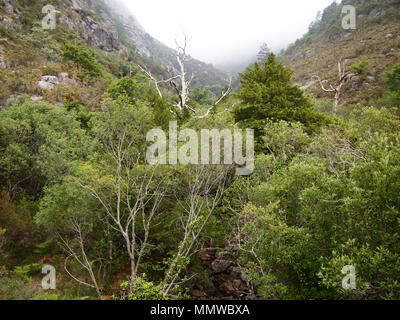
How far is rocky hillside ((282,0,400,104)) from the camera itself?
112 ft

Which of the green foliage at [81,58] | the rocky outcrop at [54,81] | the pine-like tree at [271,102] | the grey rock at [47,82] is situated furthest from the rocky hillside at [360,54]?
the grey rock at [47,82]

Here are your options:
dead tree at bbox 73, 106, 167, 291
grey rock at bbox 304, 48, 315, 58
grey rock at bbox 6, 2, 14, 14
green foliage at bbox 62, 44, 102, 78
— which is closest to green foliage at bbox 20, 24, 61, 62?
green foliage at bbox 62, 44, 102, 78

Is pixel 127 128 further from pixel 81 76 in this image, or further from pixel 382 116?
pixel 81 76

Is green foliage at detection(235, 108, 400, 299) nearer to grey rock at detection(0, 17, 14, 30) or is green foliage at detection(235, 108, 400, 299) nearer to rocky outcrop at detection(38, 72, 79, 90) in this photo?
rocky outcrop at detection(38, 72, 79, 90)

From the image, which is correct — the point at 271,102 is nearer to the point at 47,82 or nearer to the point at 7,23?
the point at 47,82

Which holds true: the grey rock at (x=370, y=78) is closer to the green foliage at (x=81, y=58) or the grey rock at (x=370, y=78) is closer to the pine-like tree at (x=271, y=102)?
the pine-like tree at (x=271, y=102)

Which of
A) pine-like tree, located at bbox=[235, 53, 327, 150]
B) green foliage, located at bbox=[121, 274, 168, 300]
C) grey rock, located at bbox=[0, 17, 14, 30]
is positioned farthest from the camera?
grey rock, located at bbox=[0, 17, 14, 30]

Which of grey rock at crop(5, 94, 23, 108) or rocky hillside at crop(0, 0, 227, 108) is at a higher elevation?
rocky hillside at crop(0, 0, 227, 108)

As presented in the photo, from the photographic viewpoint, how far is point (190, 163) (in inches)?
449

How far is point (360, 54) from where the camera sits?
4541 centimetres

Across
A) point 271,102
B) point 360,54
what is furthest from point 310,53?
point 271,102

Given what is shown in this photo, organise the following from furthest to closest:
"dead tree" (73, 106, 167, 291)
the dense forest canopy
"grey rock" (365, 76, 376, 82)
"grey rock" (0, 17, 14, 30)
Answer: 1. "grey rock" (365, 76, 376, 82)
2. "grey rock" (0, 17, 14, 30)
3. "dead tree" (73, 106, 167, 291)
4. the dense forest canopy

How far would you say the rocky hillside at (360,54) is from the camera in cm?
3419
